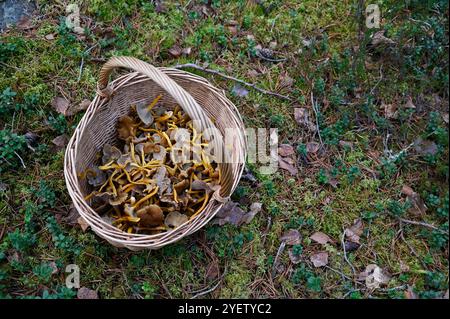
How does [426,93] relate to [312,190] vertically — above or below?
above

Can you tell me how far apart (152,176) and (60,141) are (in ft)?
2.18

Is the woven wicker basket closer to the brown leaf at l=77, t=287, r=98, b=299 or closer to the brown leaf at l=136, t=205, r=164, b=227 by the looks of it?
the brown leaf at l=136, t=205, r=164, b=227

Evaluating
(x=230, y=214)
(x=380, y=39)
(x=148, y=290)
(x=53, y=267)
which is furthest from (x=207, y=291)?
(x=380, y=39)

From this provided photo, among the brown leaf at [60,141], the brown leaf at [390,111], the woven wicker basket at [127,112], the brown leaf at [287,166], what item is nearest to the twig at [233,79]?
the woven wicker basket at [127,112]

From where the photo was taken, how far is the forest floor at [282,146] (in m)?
2.33

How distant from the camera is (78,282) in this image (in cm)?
225

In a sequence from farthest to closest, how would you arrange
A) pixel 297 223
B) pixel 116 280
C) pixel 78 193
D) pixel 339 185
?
pixel 339 185, pixel 297 223, pixel 116 280, pixel 78 193

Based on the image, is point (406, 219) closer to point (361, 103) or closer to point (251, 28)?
point (361, 103)

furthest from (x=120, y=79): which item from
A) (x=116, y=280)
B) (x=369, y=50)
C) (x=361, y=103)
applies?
(x=369, y=50)

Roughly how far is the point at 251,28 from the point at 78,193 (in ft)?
5.94

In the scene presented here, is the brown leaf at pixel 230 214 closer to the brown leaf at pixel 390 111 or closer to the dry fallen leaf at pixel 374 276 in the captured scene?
the dry fallen leaf at pixel 374 276

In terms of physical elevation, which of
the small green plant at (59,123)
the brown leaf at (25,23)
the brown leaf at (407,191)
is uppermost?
the brown leaf at (25,23)

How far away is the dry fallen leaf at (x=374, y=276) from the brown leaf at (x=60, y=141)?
1.92 meters

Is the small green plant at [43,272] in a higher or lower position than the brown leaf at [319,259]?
higher
